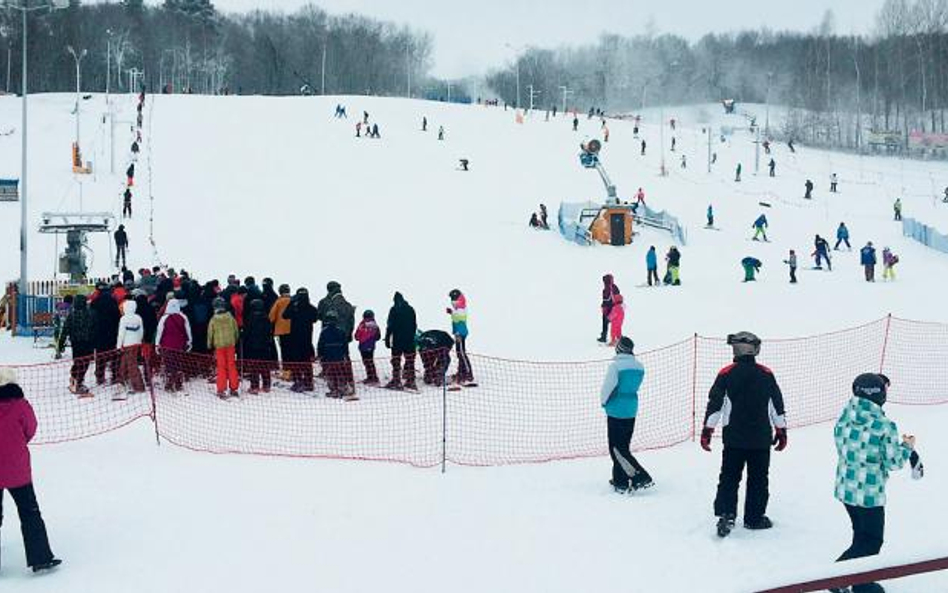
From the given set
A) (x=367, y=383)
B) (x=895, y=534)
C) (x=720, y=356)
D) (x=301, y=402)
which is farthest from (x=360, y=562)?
(x=720, y=356)

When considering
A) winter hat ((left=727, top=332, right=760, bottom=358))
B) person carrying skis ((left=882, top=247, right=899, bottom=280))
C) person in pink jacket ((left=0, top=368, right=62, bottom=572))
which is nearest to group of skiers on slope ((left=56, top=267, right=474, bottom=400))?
person in pink jacket ((left=0, top=368, right=62, bottom=572))

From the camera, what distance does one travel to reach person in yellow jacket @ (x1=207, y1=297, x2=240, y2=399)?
12.8m

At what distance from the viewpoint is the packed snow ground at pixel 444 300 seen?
7.46 meters

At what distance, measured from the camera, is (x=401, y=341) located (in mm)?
13891

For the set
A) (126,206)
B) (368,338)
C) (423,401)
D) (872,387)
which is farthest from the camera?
(126,206)

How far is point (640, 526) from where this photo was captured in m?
8.12

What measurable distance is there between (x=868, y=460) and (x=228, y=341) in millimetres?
8567

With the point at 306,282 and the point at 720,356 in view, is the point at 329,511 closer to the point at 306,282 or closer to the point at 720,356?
the point at 720,356

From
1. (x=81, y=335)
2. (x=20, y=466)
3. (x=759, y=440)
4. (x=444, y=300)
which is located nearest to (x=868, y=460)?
(x=759, y=440)

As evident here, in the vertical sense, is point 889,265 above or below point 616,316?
above

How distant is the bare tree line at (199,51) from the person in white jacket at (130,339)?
97510 millimetres

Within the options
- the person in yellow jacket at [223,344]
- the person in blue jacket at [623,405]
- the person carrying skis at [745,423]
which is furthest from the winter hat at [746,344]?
the person in yellow jacket at [223,344]

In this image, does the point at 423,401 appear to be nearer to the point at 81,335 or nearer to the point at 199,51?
the point at 81,335

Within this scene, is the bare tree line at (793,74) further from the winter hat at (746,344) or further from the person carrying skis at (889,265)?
the winter hat at (746,344)
